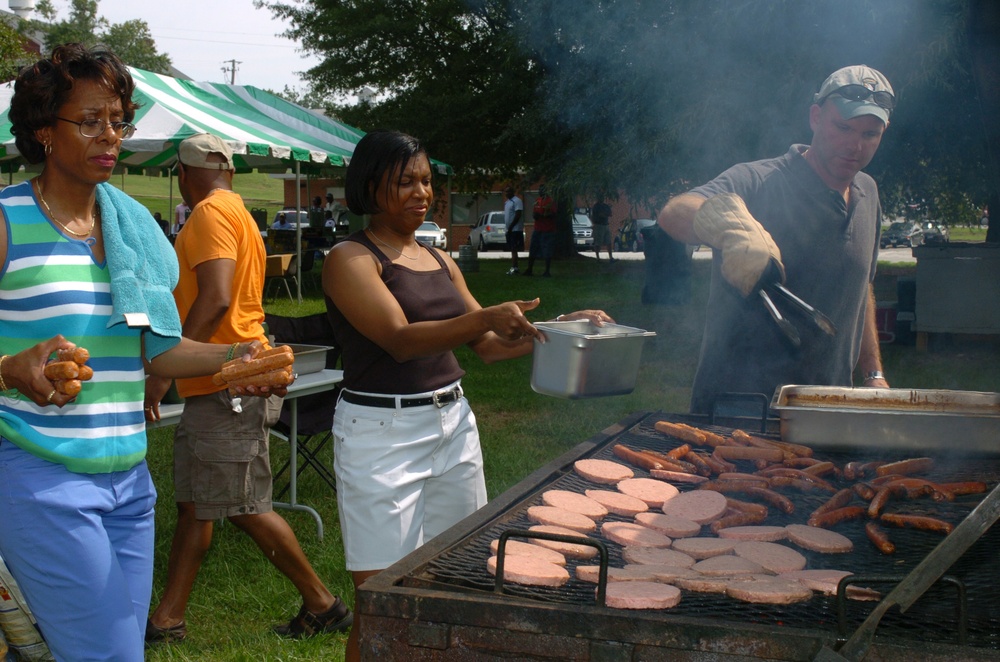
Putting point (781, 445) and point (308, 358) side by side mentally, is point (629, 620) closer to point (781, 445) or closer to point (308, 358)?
point (781, 445)

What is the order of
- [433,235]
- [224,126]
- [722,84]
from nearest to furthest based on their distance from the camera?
1. [722,84]
2. [224,126]
3. [433,235]

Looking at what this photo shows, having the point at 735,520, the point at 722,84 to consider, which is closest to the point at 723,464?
the point at 735,520

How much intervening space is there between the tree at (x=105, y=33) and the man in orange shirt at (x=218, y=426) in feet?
186

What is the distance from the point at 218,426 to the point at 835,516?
232 centimetres

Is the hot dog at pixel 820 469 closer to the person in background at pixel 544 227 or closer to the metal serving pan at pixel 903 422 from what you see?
the metal serving pan at pixel 903 422

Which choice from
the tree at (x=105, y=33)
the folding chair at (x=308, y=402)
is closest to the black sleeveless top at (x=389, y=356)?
the folding chair at (x=308, y=402)

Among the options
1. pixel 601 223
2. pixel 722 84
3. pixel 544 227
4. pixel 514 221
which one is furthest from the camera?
pixel 601 223

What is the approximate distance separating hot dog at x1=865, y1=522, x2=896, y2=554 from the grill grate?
2 cm

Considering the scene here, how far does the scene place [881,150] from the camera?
417 inches

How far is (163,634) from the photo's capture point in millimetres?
3705

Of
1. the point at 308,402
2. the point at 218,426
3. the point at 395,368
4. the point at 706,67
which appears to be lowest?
the point at 308,402

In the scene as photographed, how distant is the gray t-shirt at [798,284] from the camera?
11.1ft

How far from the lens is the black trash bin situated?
14148 mm

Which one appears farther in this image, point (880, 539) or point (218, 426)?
point (218, 426)
